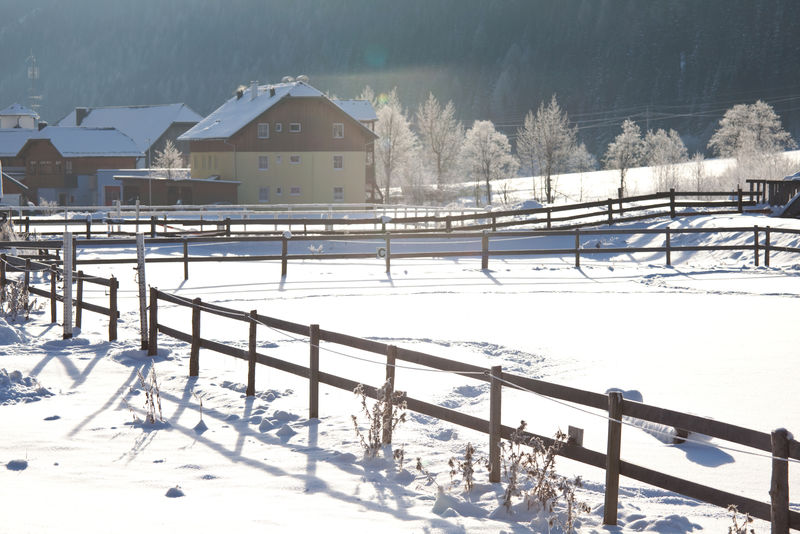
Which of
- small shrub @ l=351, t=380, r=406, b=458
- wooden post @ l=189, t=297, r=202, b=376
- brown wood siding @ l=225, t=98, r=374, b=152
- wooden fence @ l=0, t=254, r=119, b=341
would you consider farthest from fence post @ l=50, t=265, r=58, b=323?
brown wood siding @ l=225, t=98, r=374, b=152

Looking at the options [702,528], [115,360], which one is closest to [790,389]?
[702,528]

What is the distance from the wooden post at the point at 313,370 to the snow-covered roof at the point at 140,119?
94.1m

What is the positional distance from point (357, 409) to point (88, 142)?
263ft

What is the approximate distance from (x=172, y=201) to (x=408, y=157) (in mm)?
43255

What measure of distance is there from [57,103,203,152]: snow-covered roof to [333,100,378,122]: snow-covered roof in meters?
26.9

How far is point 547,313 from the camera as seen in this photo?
17.5m

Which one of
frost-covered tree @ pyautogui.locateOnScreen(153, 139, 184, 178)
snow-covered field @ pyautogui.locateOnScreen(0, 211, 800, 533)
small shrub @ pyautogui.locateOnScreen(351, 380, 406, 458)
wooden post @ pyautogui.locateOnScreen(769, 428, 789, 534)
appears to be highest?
frost-covered tree @ pyautogui.locateOnScreen(153, 139, 184, 178)

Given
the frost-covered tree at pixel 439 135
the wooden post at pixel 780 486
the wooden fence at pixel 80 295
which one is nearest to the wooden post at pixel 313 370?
the wooden post at pixel 780 486

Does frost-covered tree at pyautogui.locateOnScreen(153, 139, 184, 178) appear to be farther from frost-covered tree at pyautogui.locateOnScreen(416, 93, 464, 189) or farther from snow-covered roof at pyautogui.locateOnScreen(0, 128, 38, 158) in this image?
frost-covered tree at pyautogui.locateOnScreen(416, 93, 464, 189)

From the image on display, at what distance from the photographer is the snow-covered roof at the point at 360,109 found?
79000 mm

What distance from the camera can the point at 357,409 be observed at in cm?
1001

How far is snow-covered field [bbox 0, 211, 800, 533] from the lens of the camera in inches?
261

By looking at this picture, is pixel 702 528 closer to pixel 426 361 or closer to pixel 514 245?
pixel 426 361

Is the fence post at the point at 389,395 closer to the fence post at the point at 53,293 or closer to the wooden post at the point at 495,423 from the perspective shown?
the wooden post at the point at 495,423
